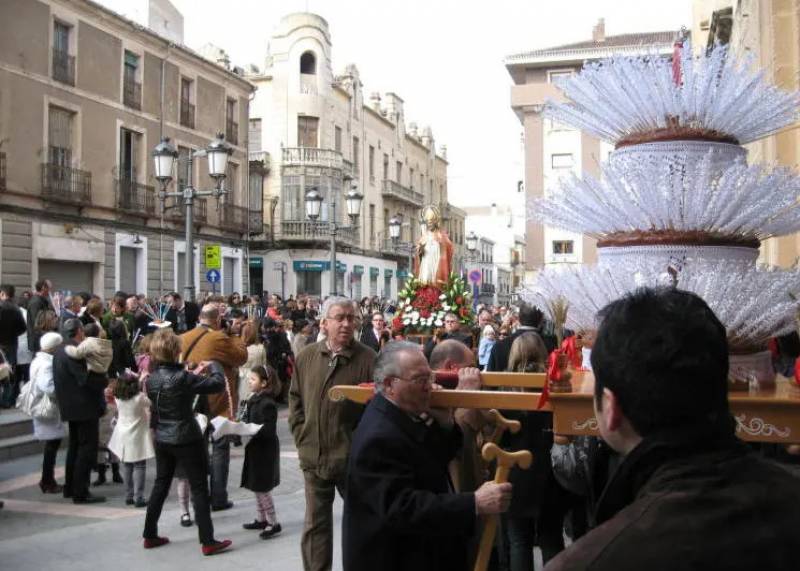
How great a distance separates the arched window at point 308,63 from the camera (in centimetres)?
4147

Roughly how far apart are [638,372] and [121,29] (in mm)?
27993

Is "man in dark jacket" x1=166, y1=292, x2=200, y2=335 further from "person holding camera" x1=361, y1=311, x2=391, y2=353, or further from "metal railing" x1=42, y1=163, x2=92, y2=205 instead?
"metal railing" x1=42, y1=163, x2=92, y2=205

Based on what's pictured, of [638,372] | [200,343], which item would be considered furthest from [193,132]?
[638,372]

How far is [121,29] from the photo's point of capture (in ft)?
86.2

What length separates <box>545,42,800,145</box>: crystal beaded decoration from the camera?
300 cm

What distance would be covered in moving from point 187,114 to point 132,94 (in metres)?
3.14

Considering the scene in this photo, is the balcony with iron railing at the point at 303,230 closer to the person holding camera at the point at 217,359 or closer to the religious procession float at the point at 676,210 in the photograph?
the person holding camera at the point at 217,359

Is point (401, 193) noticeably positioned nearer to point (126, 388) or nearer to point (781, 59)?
point (781, 59)

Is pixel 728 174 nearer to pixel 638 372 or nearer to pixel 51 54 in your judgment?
pixel 638 372

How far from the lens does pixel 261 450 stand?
6.71m

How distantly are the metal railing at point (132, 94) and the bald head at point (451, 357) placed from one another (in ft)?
82.2

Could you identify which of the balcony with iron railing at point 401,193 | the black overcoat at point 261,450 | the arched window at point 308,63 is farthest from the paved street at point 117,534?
the balcony with iron railing at point 401,193

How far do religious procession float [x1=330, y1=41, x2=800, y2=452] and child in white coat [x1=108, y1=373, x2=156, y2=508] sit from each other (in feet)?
16.9

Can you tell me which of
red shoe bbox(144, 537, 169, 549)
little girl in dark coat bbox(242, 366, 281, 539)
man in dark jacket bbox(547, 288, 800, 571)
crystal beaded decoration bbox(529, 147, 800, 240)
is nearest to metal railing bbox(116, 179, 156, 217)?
little girl in dark coat bbox(242, 366, 281, 539)
